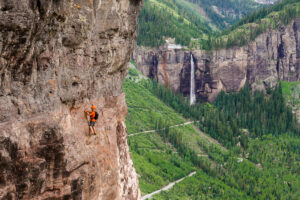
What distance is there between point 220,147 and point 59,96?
111 metres

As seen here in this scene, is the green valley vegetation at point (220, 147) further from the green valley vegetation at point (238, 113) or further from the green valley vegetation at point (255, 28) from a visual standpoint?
the green valley vegetation at point (255, 28)

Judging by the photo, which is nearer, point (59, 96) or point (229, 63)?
point (59, 96)

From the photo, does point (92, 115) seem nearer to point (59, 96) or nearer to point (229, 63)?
point (59, 96)

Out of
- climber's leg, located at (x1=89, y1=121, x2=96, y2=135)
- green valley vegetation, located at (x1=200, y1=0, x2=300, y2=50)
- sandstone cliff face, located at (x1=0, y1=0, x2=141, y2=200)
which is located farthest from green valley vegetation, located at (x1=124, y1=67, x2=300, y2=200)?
climber's leg, located at (x1=89, y1=121, x2=96, y2=135)

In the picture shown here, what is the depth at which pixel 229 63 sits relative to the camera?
164125 mm

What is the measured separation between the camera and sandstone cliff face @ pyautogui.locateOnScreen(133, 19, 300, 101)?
6432 inches

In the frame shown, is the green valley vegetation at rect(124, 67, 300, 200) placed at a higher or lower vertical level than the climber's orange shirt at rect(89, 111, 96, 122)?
lower

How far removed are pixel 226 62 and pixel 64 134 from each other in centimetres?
14801

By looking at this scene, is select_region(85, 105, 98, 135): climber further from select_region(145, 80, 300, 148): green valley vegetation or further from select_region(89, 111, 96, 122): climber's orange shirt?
select_region(145, 80, 300, 148): green valley vegetation

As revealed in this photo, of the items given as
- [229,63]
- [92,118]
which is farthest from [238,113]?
[92,118]

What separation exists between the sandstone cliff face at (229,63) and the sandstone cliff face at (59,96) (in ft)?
442

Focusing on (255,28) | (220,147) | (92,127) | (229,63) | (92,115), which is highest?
(255,28)

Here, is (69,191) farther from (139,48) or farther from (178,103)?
(139,48)

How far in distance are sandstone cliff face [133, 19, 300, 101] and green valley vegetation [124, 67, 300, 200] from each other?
572 cm
